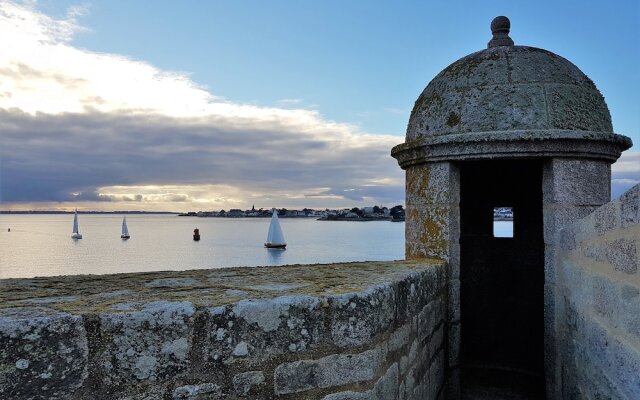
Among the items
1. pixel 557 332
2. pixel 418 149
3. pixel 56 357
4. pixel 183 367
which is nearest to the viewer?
pixel 56 357

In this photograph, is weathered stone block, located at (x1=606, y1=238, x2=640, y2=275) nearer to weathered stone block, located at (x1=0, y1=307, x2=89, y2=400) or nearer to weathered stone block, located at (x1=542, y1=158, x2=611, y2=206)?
weathered stone block, located at (x1=542, y1=158, x2=611, y2=206)

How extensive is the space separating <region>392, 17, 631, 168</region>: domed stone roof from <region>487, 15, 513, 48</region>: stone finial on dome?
0.55 feet

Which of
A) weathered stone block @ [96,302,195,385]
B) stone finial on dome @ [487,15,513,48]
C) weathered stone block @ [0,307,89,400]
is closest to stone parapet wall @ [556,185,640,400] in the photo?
weathered stone block @ [96,302,195,385]

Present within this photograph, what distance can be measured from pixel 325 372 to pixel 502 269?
5462mm

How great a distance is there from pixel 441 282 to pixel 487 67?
6.51ft

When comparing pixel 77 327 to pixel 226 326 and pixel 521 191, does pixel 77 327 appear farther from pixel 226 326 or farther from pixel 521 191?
pixel 521 191

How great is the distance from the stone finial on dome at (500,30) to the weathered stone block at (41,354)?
14.6 feet

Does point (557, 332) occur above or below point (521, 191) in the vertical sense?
below

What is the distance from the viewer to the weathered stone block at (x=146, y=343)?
185 centimetres

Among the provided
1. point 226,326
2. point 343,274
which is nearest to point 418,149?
point 343,274

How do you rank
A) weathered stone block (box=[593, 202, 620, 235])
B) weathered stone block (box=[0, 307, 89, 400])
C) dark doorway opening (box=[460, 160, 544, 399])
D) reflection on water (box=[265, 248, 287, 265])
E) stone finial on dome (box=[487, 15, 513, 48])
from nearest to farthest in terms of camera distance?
1. weathered stone block (box=[0, 307, 89, 400])
2. weathered stone block (box=[593, 202, 620, 235])
3. stone finial on dome (box=[487, 15, 513, 48])
4. dark doorway opening (box=[460, 160, 544, 399])
5. reflection on water (box=[265, 248, 287, 265])

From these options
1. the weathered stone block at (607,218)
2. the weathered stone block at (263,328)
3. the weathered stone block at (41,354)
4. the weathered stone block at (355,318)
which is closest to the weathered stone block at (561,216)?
the weathered stone block at (607,218)

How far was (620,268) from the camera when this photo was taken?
235cm

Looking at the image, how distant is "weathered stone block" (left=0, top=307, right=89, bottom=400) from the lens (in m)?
1.68
